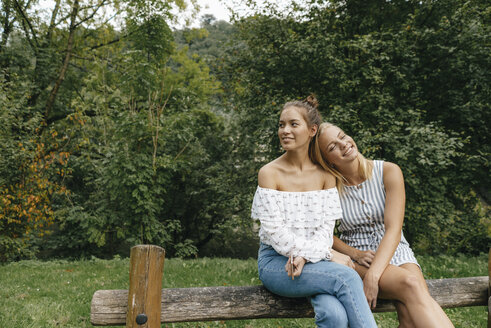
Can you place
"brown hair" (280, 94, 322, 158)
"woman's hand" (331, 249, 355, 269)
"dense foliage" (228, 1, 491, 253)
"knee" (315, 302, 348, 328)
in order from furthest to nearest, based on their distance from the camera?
1. "dense foliage" (228, 1, 491, 253)
2. "brown hair" (280, 94, 322, 158)
3. "woman's hand" (331, 249, 355, 269)
4. "knee" (315, 302, 348, 328)

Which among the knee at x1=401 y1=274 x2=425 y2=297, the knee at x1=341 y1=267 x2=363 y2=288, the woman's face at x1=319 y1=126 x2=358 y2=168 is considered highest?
the woman's face at x1=319 y1=126 x2=358 y2=168

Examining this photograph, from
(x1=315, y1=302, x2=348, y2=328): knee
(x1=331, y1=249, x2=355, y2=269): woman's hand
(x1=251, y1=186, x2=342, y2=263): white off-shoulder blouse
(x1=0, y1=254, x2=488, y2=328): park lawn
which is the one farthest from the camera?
(x1=0, y1=254, x2=488, y2=328): park lawn

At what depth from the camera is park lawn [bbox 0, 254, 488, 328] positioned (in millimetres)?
4117

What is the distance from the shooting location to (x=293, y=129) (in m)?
2.58

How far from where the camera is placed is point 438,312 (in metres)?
2.14

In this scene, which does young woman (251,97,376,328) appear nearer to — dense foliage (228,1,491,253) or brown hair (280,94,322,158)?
brown hair (280,94,322,158)

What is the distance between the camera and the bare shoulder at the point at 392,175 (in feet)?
8.61

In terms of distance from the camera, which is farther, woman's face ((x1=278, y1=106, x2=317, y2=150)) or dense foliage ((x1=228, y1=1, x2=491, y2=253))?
dense foliage ((x1=228, y1=1, x2=491, y2=253))

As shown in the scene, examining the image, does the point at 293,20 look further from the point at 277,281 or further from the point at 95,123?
the point at 277,281

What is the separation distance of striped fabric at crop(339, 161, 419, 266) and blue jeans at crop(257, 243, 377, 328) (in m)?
0.60

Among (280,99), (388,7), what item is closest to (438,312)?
(280,99)

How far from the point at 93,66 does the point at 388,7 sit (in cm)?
933

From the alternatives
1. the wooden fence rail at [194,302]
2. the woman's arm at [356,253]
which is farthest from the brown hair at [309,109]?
the wooden fence rail at [194,302]

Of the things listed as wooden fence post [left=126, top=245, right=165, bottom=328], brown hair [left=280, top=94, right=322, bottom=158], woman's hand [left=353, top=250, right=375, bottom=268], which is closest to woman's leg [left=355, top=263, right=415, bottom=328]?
woman's hand [left=353, top=250, right=375, bottom=268]
